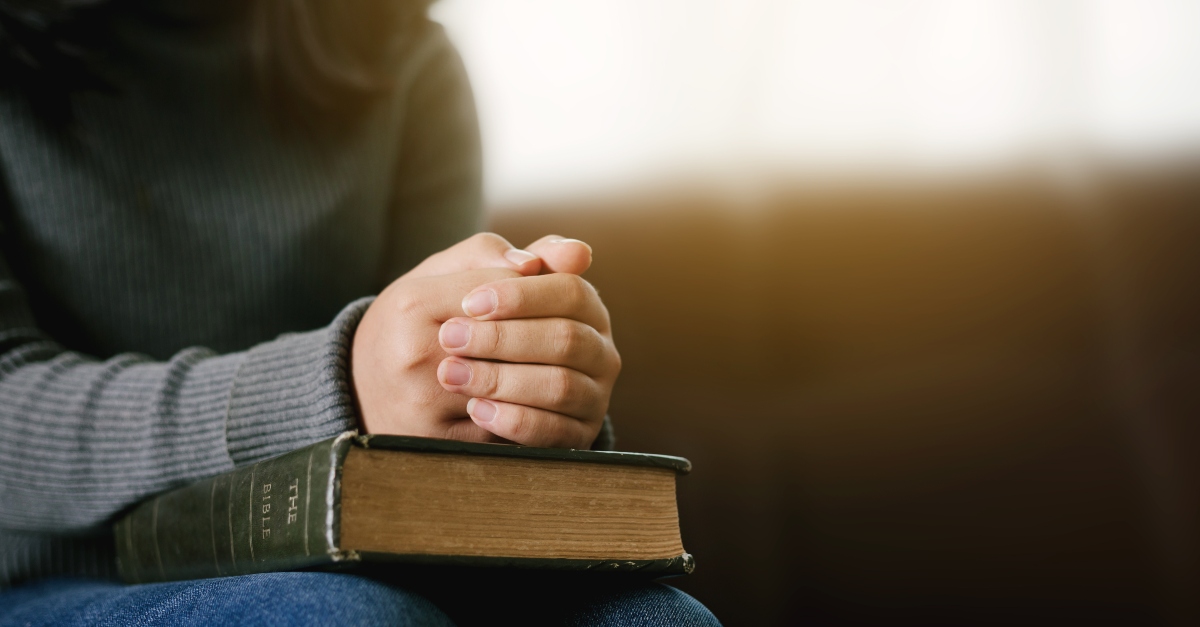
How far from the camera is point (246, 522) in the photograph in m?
0.34

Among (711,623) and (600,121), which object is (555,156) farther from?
(711,623)

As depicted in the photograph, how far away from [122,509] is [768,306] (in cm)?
96

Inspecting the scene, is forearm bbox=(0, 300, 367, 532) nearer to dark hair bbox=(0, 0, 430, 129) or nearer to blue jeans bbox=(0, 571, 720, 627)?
blue jeans bbox=(0, 571, 720, 627)

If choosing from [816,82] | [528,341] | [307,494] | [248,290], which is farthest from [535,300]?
[816,82]

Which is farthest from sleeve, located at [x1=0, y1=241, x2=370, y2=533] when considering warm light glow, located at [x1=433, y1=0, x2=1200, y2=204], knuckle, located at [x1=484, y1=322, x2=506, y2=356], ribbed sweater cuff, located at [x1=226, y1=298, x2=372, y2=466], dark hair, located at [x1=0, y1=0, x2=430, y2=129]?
warm light glow, located at [x1=433, y1=0, x2=1200, y2=204]

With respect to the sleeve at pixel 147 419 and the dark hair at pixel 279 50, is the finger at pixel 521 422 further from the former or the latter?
the dark hair at pixel 279 50

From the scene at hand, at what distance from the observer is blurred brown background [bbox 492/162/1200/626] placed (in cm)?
112

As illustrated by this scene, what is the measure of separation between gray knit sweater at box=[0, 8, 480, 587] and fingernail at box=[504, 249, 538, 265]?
0.35 feet

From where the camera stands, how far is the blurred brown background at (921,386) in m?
1.12

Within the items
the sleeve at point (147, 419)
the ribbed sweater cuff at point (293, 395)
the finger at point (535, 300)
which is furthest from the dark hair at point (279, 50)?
the finger at point (535, 300)

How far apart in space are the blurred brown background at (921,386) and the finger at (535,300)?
793mm

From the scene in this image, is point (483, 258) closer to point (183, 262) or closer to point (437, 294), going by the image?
point (437, 294)

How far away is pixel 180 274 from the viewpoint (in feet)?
2.26

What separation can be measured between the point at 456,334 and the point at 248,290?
45 centimetres
